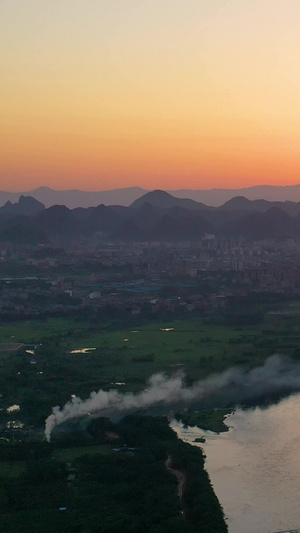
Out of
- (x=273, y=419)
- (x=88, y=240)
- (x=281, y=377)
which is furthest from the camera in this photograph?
(x=88, y=240)

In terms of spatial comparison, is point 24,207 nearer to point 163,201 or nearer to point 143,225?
point 163,201

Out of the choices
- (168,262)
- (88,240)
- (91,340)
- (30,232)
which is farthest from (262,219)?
(91,340)

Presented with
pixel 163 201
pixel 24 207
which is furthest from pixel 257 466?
pixel 163 201

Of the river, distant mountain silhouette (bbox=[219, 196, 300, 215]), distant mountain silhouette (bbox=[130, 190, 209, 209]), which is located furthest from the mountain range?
the river

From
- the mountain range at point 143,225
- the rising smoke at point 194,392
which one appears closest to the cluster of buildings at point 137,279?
the mountain range at point 143,225

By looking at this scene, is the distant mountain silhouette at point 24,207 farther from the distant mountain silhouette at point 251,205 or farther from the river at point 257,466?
the river at point 257,466

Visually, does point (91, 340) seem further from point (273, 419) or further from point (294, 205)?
point (294, 205)
